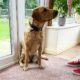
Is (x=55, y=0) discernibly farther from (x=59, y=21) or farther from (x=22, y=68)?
(x=22, y=68)

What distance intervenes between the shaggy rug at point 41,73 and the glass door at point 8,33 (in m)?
0.16

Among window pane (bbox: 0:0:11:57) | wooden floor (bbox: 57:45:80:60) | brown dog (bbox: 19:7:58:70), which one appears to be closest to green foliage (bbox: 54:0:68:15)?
wooden floor (bbox: 57:45:80:60)

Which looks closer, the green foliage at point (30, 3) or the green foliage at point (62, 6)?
the green foliage at point (30, 3)

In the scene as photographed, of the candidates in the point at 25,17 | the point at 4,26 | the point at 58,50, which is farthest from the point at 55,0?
the point at 4,26

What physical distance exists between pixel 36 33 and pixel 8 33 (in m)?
0.52

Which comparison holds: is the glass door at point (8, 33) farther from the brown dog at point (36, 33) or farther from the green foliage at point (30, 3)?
the green foliage at point (30, 3)

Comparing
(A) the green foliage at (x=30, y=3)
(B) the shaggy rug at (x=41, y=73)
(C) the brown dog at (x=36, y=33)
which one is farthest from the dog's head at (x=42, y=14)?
(B) the shaggy rug at (x=41, y=73)

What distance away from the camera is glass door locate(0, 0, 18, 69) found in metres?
2.33

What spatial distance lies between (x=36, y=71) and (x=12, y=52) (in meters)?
0.57

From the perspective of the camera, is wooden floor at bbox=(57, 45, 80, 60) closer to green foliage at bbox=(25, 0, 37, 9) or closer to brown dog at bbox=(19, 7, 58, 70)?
brown dog at bbox=(19, 7, 58, 70)

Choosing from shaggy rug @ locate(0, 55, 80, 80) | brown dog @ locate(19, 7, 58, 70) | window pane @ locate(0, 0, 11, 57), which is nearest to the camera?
shaggy rug @ locate(0, 55, 80, 80)

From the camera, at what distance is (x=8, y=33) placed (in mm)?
2439

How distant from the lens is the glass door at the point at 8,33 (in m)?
2.33

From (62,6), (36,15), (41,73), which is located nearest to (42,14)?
(36,15)
